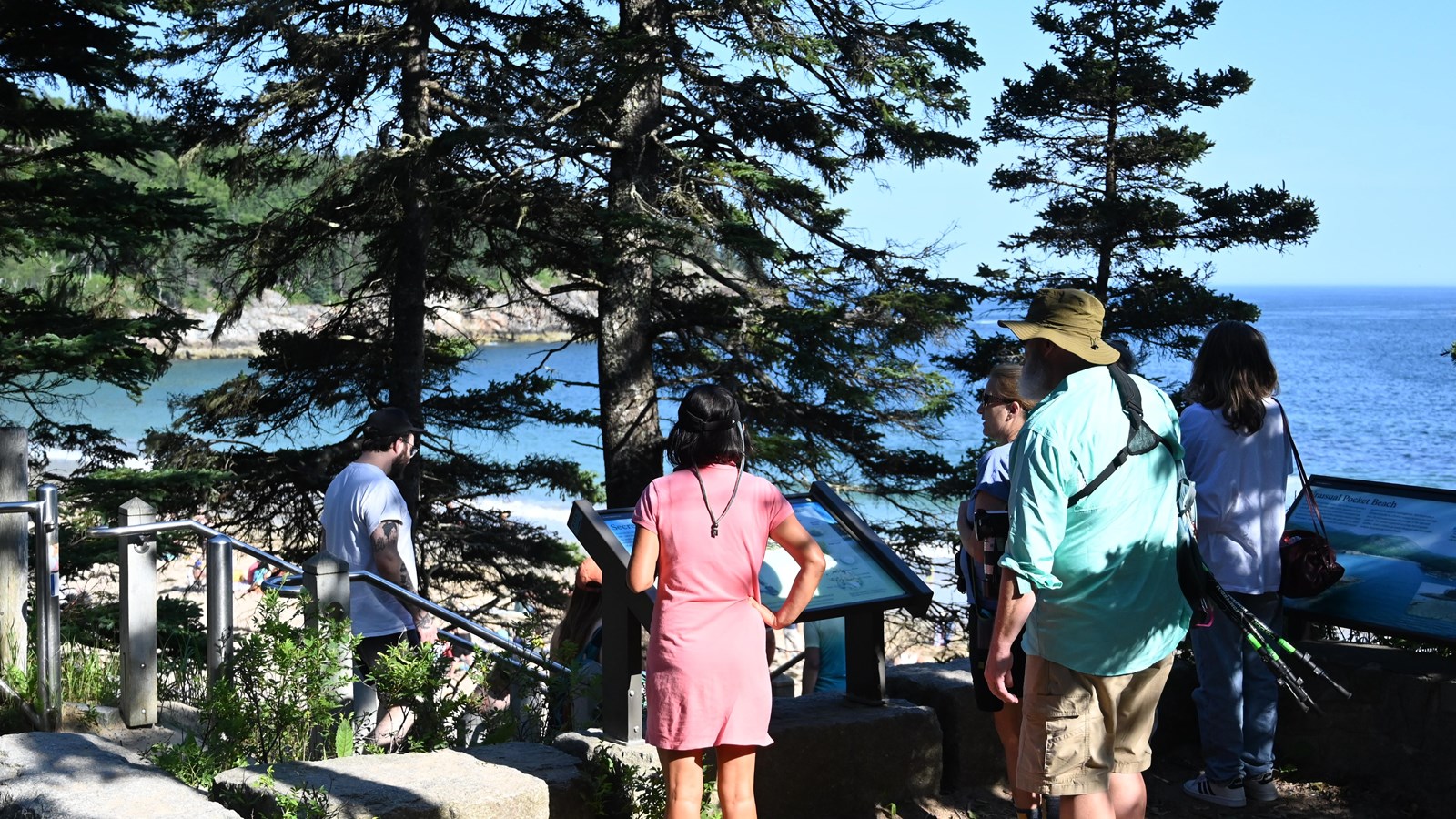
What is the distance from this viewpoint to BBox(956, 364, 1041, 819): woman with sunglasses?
12.1 feet

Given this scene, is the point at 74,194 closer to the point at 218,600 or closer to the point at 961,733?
the point at 218,600

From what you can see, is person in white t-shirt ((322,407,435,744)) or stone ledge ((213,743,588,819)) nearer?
stone ledge ((213,743,588,819))

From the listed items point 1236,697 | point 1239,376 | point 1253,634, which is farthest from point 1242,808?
point 1239,376

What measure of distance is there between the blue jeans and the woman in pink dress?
2.01 meters

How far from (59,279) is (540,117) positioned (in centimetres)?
495

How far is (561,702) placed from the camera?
174 inches

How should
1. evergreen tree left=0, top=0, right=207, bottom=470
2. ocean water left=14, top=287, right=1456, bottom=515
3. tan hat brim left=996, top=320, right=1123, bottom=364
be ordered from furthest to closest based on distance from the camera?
ocean water left=14, top=287, right=1456, bottom=515
evergreen tree left=0, top=0, right=207, bottom=470
tan hat brim left=996, top=320, right=1123, bottom=364

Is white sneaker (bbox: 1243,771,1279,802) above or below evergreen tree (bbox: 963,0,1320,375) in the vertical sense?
below

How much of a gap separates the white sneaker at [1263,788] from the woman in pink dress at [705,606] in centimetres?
232

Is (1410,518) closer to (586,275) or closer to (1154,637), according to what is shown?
(1154,637)

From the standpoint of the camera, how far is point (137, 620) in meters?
4.22

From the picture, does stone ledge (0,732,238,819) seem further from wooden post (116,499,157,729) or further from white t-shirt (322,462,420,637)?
white t-shirt (322,462,420,637)

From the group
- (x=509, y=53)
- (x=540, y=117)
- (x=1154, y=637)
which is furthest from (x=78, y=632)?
(x=509, y=53)

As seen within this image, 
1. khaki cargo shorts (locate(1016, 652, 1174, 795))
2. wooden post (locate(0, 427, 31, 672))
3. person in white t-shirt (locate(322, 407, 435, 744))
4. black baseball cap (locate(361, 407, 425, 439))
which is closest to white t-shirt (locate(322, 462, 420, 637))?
person in white t-shirt (locate(322, 407, 435, 744))
